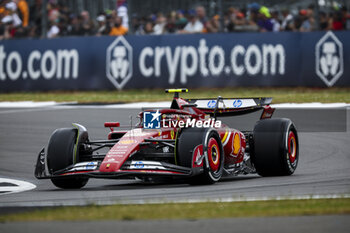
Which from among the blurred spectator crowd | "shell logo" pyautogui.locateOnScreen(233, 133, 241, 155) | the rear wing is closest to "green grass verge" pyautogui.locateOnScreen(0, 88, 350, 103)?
the blurred spectator crowd

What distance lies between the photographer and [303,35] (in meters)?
21.0

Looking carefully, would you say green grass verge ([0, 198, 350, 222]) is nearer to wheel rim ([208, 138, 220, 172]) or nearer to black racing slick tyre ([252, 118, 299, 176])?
wheel rim ([208, 138, 220, 172])

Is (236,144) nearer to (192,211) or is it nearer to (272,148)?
(272,148)

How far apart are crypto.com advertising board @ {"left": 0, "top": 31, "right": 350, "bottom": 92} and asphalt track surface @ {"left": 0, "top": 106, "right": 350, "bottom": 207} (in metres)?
3.54

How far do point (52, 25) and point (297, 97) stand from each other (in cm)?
807

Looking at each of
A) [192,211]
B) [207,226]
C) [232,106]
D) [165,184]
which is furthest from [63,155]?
[207,226]

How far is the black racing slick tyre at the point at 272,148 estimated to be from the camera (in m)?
9.88

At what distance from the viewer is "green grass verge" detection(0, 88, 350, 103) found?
1964cm

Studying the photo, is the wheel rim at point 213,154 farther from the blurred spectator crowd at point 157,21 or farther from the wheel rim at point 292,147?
the blurred spectator crowd at point 157,21

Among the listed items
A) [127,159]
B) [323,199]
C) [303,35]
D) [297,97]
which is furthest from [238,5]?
[323,199]

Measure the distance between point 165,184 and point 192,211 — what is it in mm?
Result: 2769

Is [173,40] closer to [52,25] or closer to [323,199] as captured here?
[52,25]

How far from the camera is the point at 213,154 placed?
9.26 m

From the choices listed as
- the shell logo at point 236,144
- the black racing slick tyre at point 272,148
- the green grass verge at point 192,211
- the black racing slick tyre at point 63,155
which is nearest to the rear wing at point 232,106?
the black racing slick tyre at point 272,148
